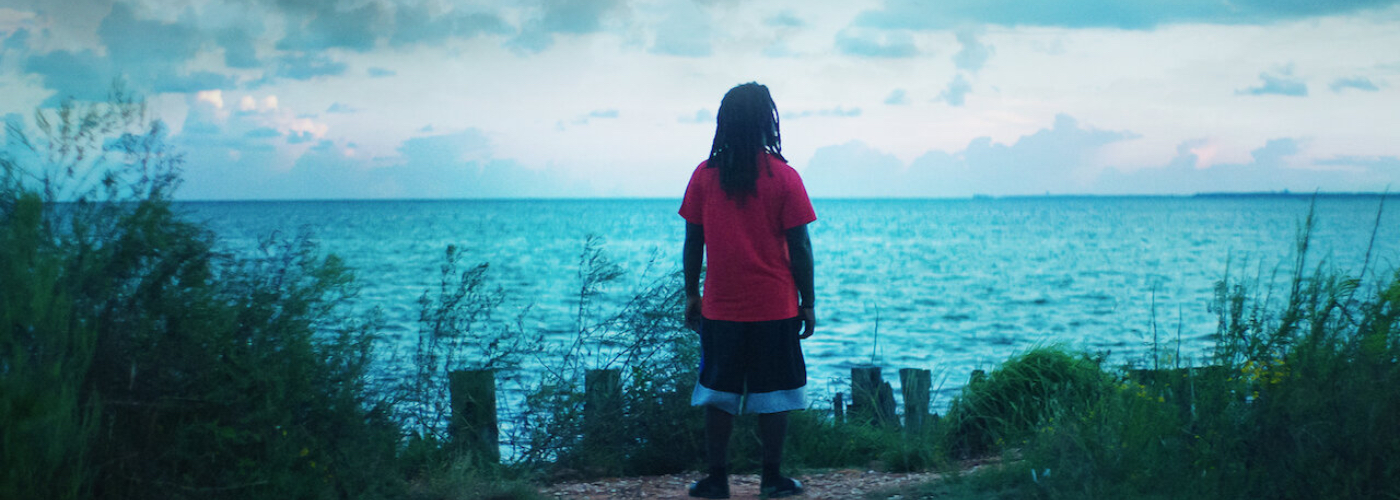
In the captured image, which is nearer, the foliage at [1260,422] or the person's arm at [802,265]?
the foliage at [1260,422]

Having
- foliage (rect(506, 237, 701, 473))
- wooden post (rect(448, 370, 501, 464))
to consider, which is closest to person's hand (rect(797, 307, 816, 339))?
foliage (rect(506, 237, 701, 473))

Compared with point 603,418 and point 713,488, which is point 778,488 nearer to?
point 713,488

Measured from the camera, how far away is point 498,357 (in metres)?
6.51

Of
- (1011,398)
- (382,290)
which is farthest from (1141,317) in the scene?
(382,290)

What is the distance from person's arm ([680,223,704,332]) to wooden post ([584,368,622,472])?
121 cm

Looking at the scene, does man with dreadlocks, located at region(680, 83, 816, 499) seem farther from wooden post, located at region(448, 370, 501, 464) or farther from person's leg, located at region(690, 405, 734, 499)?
wooden post, located at region(448, 370, 501, 464)

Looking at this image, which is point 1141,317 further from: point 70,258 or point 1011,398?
point 70,258

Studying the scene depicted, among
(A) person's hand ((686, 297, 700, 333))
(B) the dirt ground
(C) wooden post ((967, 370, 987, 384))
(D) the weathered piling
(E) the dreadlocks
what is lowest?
(B) the dirt ground

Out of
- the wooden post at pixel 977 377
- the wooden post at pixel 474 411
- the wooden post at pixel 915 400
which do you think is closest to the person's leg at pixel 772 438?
the wooden post at pixel 474 411

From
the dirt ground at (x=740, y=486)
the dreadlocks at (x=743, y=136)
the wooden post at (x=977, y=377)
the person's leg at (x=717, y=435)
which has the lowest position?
the dirt ground at (x=740, y=486)

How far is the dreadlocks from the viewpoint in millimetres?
4684

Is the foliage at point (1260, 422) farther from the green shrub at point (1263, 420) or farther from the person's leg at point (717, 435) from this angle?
the person's leg at point (717, 435)

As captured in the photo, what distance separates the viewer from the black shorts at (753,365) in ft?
15.6

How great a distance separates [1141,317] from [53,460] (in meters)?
24.9
